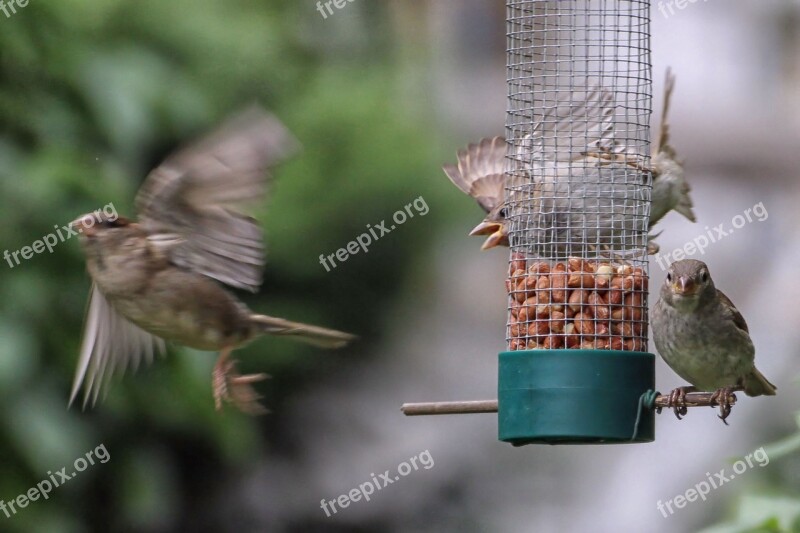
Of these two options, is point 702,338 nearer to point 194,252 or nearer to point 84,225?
point 194,252

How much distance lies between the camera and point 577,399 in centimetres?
416

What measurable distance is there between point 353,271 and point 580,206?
239 centimetres

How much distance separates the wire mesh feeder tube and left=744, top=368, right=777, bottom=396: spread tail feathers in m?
0.46

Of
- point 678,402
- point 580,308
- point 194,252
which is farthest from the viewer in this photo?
point 580,308

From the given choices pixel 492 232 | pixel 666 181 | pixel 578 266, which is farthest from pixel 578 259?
pixel 492 232

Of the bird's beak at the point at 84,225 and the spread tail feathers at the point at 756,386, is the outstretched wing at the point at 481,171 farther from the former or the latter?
the bird's beak at the point at 84,225

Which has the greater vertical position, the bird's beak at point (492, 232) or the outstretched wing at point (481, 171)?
the outstretched wing at point (481, 171)

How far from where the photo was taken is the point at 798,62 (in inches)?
411

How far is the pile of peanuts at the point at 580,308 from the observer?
4.53 meters

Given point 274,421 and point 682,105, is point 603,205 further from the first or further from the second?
point 682,105

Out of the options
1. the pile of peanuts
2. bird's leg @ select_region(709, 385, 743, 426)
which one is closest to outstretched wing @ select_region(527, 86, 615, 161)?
the pile of peanuts

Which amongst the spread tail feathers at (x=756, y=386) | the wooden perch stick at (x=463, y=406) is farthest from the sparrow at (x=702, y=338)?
the wooden perch stick at (x=463, y=406)

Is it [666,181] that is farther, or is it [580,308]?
[666,181]

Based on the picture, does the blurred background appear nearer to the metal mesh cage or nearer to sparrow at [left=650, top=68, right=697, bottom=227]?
the metal mesh cage
